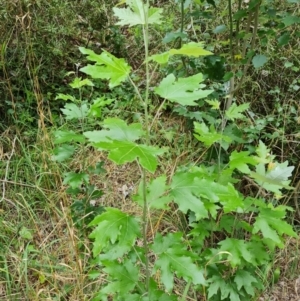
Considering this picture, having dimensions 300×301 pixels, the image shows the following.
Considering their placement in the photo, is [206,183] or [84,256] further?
[84,256]

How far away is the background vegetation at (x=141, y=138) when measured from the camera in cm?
207

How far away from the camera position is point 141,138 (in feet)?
8.04

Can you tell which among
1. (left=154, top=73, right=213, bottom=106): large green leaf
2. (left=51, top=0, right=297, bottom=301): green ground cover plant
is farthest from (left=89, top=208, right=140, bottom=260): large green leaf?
(left=154, top=73, right=213, bottom=106): large green leaf

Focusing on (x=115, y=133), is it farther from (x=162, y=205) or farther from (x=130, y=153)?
(x=162, y=205)

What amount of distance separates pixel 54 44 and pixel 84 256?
78.7 inches

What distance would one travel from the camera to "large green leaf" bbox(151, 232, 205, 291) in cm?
140

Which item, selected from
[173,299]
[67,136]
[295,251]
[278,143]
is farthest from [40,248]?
[278,143]

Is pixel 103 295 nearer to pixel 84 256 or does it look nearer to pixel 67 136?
pixel 84 256

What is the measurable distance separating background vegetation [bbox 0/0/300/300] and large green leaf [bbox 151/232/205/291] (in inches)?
0.7

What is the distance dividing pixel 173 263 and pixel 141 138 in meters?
1.11

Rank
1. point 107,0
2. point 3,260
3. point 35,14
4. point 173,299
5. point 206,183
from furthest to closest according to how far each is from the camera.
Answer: point 107,0 → point 35,14 → point 3,260 → point 173,299 → point 206,183

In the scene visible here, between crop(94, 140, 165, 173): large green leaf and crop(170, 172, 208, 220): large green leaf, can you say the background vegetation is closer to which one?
crop(170, 172, 208, 220): large green leaf

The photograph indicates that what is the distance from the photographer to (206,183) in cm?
132

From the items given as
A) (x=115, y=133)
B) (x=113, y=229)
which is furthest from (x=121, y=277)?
(x=115, y=133)
